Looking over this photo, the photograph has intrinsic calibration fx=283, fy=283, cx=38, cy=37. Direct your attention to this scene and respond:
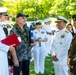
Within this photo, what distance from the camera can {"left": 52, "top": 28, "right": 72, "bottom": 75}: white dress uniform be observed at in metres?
5.85

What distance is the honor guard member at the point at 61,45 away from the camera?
5830mm

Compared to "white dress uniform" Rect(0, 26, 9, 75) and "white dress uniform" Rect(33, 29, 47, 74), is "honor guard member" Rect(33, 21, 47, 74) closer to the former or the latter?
"white dress uniform" Rect(33, 29, 47, 74)

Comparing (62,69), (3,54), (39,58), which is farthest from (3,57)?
(39,58)

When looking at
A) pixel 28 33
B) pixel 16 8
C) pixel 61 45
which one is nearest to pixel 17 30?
pixel 28 33

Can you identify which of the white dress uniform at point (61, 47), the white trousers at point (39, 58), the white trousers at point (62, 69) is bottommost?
the white trousers at point (39, 58)

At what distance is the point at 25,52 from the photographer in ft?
19.4

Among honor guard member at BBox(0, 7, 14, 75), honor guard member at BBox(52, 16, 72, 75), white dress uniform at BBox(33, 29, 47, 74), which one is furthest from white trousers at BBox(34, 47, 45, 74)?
honor guard member at BBox(0, 7, 14, 75)

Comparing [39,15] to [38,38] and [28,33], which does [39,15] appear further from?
[28,33]

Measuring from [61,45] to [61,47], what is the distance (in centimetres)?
5

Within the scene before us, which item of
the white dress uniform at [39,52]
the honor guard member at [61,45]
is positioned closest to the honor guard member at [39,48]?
the white dress uniform at [39,52]

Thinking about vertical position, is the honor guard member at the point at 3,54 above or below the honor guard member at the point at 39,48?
above

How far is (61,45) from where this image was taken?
5.91 metres

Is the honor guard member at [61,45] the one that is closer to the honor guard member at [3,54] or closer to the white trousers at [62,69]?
the white trousers at [62,69]

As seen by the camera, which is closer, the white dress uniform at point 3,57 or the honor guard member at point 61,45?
the white dress uniform at point 3,57
